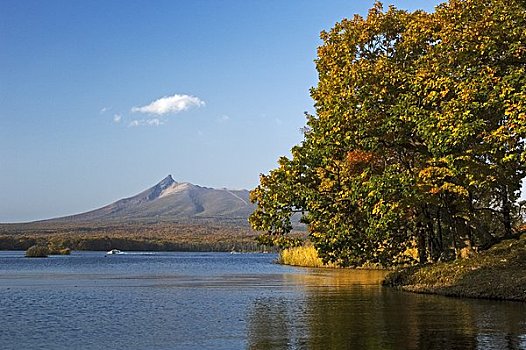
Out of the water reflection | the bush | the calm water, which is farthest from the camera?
the bush

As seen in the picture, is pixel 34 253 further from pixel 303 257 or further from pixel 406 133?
pixel 406 133

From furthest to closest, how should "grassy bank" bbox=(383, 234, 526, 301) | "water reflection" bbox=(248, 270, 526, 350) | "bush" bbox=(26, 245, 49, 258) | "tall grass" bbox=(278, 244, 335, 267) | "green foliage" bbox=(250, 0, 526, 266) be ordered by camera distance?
"bush" bbox=(26, 245, 49, 258)
"tall grass" bbox=(278, 244, 335, 267)
"grassy bank" bbox=(383, 234, 526, 301)
"green foliage" bbox=(250, 0, 526, 266)
"water reflection" bbox=(248, 270, 526, 350)

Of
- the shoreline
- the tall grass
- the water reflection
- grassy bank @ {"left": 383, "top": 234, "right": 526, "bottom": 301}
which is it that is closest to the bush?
the tall grass

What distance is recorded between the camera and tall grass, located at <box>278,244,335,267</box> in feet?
229

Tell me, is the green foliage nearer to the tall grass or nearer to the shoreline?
the shoreline

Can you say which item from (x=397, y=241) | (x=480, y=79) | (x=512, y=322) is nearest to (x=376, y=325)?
(x=512, y=322)

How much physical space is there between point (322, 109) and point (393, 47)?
4.10 meters

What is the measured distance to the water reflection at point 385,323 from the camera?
16703 millimetres

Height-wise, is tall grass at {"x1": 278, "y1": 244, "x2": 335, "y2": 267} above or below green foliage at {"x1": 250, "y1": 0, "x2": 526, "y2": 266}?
below

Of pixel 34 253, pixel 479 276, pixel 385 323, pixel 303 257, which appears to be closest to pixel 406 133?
pixel 479 276

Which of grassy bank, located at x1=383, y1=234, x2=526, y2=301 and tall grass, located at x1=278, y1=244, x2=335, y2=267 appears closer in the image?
grassy bank, located at x1=383, y1=234, x2=526, y2=301

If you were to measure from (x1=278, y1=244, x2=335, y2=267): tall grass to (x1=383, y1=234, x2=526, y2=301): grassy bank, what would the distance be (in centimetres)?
3477

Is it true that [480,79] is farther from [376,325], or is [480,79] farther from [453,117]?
[376,325]

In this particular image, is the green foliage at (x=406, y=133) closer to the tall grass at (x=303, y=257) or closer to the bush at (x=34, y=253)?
the tall grass at (x=303, y=257)
